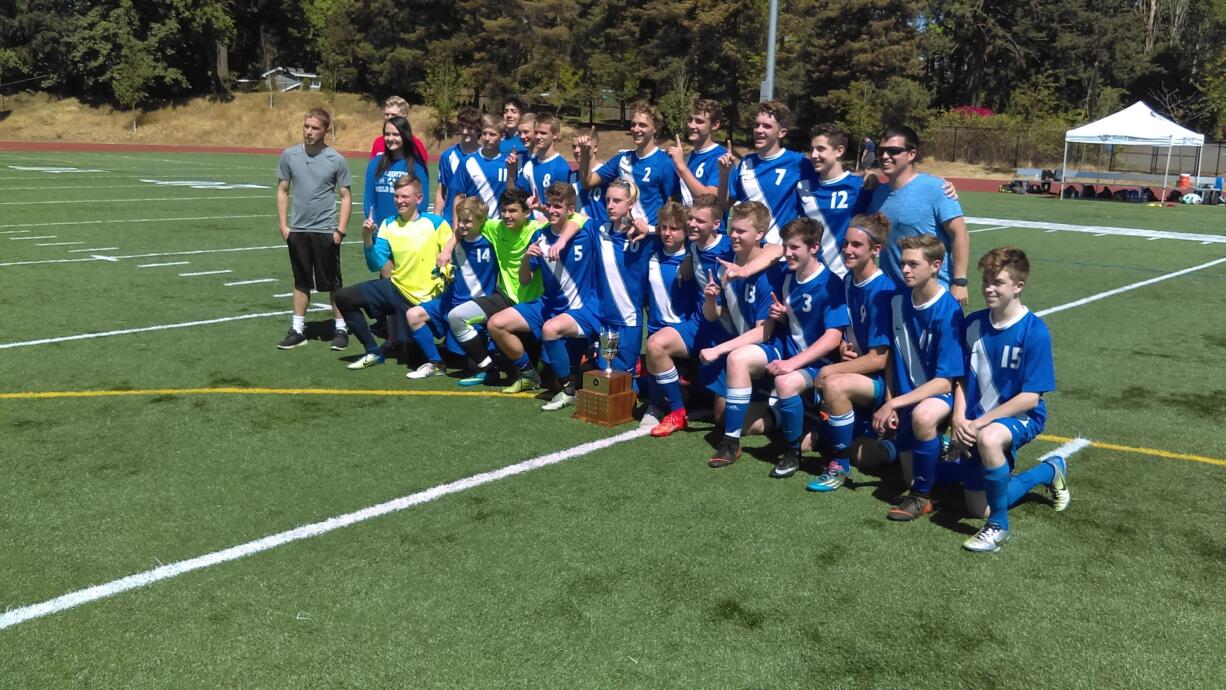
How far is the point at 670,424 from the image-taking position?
6156 mm

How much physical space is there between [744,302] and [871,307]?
87 cm

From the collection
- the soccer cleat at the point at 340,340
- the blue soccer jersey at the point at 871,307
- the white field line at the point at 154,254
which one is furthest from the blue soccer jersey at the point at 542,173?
the white field line at the point at 154,254

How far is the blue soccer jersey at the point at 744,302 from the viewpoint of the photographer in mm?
5797

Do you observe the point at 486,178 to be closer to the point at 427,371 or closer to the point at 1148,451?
the point at 427,371

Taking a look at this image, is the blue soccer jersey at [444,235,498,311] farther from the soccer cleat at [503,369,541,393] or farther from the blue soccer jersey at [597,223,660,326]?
the blue soccer jersey at [597,223,660,326]

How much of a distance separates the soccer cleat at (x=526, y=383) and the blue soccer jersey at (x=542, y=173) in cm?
151

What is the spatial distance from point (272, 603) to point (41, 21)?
6139cm

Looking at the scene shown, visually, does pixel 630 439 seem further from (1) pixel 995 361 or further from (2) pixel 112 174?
(2) pixel 112 174

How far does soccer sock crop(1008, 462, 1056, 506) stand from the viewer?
190 inches

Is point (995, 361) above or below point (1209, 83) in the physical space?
below

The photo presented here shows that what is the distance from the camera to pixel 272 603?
386cm

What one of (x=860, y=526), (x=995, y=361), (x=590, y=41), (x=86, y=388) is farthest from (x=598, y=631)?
(x=590, y=41)

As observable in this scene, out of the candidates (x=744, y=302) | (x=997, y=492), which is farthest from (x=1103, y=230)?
(x=997, y=492)

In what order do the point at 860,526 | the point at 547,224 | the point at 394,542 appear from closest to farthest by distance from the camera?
1. the point at 394,542
2. the point at 860,526
3. the point at 547,224
